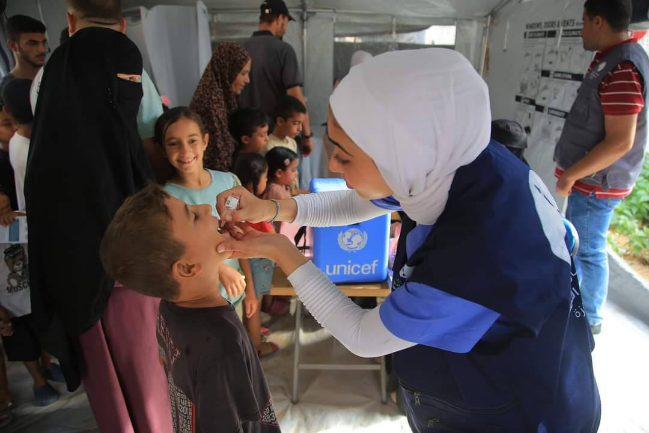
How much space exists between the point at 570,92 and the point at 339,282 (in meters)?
2.57

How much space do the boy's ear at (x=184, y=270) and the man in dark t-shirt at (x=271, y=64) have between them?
8.23 feet

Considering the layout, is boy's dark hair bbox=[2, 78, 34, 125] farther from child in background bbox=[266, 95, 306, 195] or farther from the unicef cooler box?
child in background bbox=[266, 95, 306, 195]

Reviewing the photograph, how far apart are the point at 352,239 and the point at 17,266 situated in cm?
156

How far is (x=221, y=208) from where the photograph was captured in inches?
46.8

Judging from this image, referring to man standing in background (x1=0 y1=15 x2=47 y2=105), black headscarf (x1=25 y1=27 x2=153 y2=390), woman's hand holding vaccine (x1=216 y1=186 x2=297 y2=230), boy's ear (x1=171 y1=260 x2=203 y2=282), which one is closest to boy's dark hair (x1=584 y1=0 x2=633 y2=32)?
woman's hand holding vaccine (x1=216 y1=186 x2=297 y2=230)

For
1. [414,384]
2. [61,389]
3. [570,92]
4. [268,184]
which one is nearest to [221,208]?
[414,384]

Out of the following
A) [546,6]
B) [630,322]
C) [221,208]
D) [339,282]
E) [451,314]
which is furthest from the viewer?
→ [546,6]

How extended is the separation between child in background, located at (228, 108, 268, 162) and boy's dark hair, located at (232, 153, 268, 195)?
33cm

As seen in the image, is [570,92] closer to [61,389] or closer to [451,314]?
[451,314]

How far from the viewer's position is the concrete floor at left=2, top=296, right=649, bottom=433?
2117 millimetres

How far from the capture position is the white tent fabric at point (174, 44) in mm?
3906

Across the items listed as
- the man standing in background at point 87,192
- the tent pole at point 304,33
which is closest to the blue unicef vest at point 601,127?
the man standing in background at point 87,192

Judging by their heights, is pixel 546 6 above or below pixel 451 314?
above

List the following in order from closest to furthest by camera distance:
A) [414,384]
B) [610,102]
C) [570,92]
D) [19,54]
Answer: [414,384]
[610,102]
[19,54]
[570,92]
